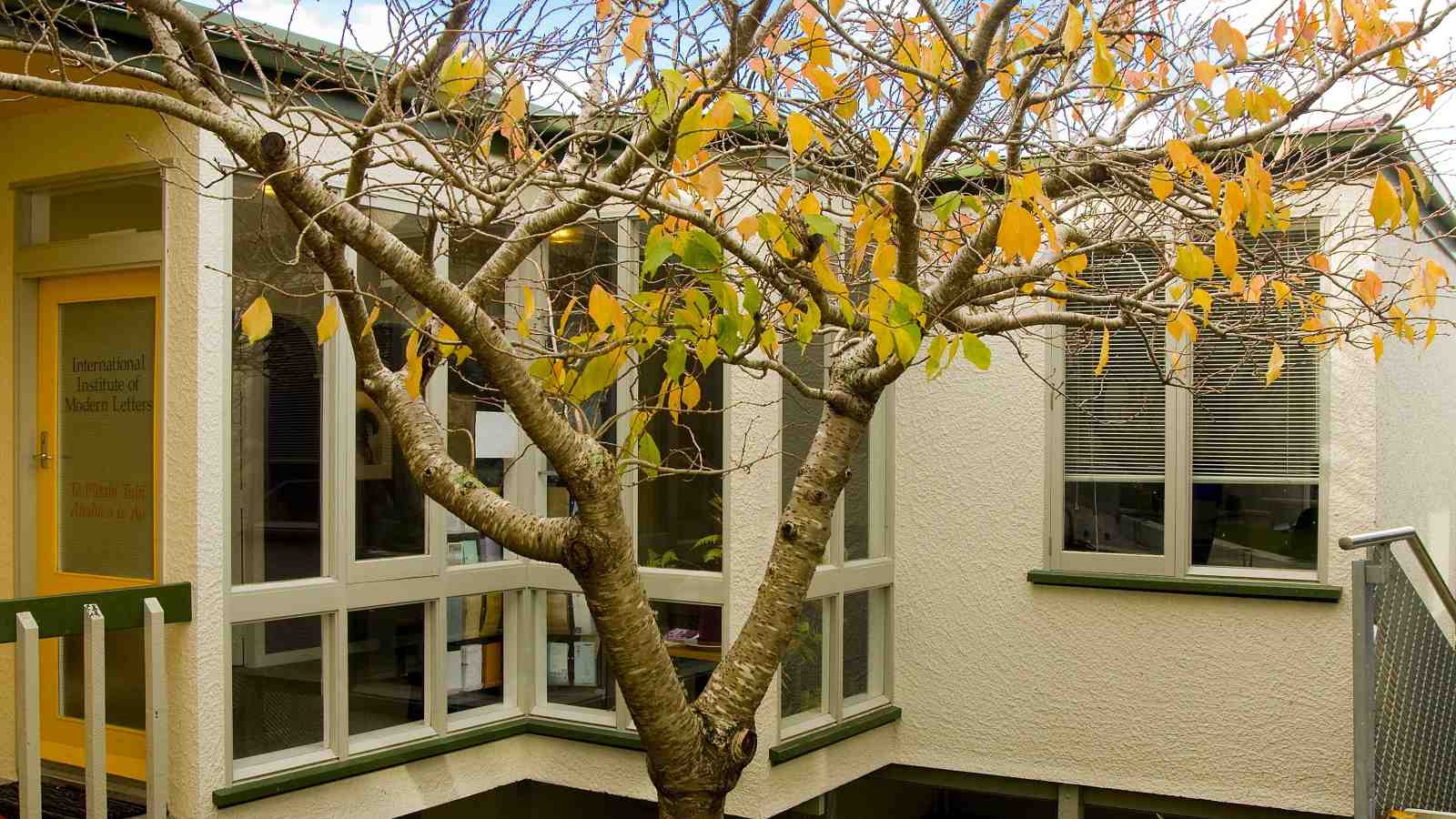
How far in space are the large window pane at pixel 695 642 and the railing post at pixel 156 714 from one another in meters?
2.47

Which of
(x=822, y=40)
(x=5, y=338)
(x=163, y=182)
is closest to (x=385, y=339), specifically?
(x=163, y=182)

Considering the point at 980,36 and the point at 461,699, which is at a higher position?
the point at 980,36

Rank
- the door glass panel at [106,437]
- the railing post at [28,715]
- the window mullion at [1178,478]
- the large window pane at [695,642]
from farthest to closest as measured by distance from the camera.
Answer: the window mullion at [1178,478]
the large window pane at [695,642]
the door glass panel at [106,437]
the railing post at [28,715]

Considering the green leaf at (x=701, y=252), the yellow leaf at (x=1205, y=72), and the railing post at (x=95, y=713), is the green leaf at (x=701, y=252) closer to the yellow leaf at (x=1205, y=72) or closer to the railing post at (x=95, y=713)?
the yellow leaf at (x=1205, y=72)

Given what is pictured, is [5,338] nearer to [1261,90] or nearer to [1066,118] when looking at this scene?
[1066,118]

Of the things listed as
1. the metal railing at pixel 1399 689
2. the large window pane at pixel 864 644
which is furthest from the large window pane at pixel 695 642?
the metal railing at pixel 1399 689

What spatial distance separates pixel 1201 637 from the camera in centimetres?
697

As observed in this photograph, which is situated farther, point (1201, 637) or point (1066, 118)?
point (1201, 637)

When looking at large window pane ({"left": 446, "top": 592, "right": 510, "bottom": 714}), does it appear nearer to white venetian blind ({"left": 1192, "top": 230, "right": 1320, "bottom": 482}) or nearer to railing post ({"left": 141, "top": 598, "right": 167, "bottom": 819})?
railing post ({"left": 141, "top": 598, "right": 167, "bottom": 819})

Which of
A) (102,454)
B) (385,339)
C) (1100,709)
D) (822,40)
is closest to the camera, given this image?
(822,40)

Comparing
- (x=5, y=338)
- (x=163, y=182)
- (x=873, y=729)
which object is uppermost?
(x=163, y=182)

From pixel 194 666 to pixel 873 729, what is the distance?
3741 millimetres

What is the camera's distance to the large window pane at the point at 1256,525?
6820mm

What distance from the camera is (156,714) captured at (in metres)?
5.42
